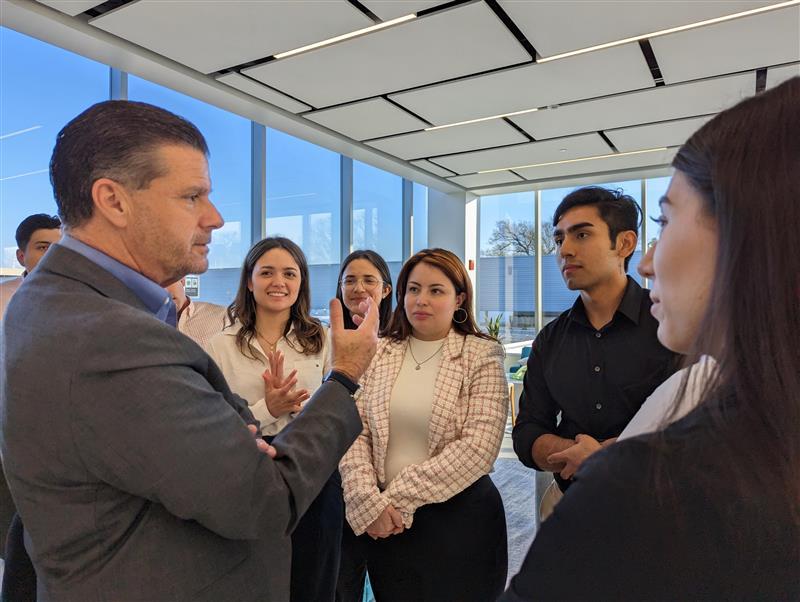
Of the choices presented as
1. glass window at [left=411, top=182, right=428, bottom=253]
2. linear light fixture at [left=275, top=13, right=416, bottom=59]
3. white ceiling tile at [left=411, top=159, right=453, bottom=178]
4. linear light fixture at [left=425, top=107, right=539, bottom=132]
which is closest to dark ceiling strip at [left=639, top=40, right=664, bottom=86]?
linear light fixture at [left=425, top=107, right=539, bottom=132]

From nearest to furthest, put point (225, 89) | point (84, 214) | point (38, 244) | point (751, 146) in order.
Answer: point (751, 146) → point (84, 214) → point (38, 244) → point (225, 89)

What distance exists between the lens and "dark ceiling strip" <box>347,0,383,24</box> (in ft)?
9.36

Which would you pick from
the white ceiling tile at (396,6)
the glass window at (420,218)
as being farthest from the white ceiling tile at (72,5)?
the glass window at (420,218)

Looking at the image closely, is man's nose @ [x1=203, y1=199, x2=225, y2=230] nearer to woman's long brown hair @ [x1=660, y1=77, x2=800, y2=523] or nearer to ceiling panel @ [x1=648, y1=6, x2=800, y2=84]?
woman's long brown hair @ [x1=660, y1=77, x2=800, y2=523]

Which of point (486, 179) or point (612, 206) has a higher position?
point (486, 179)

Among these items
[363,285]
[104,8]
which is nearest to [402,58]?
[363,285]

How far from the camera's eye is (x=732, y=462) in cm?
50

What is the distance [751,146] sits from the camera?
1.72ft

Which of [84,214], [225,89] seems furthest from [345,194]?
[84,214]

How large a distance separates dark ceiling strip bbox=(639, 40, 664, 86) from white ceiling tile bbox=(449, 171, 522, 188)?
2.87 metres

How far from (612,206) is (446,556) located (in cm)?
135

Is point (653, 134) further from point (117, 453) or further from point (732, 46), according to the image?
point (117, 453)

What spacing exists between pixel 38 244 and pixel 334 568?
2229mm

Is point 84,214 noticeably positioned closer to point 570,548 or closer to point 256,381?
point 570,548
